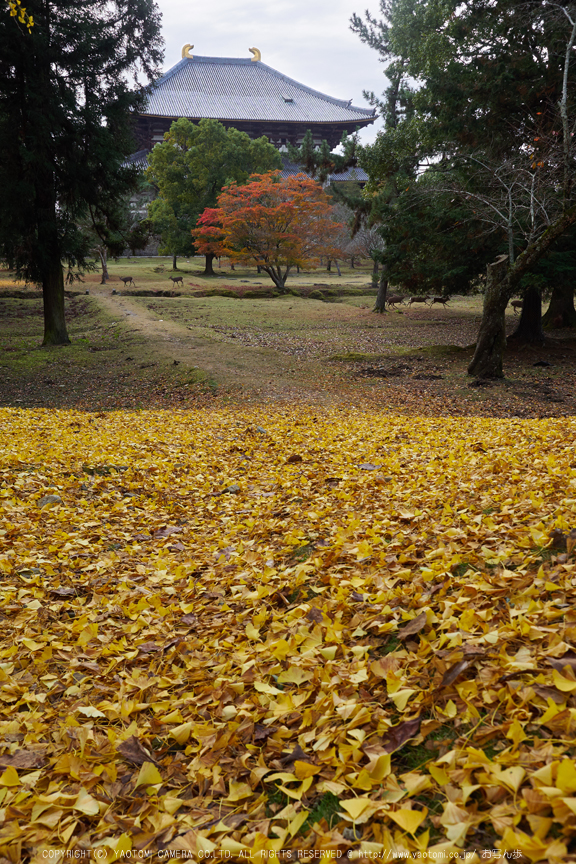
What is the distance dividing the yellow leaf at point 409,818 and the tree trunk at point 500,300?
1089 centimetres

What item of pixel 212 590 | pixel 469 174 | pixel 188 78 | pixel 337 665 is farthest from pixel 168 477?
pixel 188 78

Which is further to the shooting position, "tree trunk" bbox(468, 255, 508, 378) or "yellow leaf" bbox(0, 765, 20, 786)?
"tree trunk" bbox(468, 255, 508, 378)

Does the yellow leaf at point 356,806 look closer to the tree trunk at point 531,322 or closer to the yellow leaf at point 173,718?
the yellow leaf at point 173,718

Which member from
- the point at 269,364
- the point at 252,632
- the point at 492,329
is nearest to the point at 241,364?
the point at 269,364

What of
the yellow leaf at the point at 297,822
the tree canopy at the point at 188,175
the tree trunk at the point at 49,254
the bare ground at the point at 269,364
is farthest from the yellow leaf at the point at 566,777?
the tree canopy at the point at 188,175

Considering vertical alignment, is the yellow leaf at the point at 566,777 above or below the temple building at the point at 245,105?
below

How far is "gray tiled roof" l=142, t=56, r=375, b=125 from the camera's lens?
4294cm

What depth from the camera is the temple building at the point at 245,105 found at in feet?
139

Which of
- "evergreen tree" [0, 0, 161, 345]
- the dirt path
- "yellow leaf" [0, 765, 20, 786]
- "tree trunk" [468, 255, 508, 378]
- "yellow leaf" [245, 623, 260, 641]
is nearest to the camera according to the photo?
"yellow leaf" [0, 765, 20, 786]

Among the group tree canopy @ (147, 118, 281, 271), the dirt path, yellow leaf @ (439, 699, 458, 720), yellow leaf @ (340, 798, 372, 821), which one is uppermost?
tree canopy @ (147, 118, 281, 271)

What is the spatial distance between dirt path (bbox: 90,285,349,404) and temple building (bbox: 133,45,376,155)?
29967 millimetres

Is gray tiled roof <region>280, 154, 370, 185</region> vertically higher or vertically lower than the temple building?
lower

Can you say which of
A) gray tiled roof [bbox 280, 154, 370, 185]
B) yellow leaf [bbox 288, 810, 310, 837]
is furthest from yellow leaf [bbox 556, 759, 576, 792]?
gray tiled roof [bbox 280, 154, 370, 185]

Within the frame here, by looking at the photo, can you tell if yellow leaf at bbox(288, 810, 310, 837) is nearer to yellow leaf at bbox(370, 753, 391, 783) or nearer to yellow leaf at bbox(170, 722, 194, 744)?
yellow leaf at bbox(370, 753, 391, 783)
